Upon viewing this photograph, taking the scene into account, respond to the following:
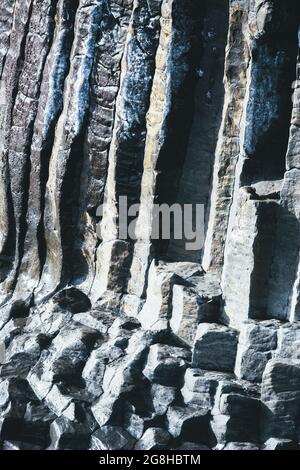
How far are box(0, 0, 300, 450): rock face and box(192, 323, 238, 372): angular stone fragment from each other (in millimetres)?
16

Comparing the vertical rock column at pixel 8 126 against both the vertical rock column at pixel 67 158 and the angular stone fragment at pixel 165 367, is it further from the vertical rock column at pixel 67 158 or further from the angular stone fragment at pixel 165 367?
the angular stone fragment at pixel 165 367

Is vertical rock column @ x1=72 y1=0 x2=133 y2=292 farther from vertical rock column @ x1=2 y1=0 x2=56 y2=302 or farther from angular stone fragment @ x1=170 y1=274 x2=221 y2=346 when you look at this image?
angular stone fragment @ x1=170 y1=274 x2=221 y2=346

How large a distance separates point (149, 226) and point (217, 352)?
2.12 meters

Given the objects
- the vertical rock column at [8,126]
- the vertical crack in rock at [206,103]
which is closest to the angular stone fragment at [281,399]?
the vertical crack in rock at [206,103]

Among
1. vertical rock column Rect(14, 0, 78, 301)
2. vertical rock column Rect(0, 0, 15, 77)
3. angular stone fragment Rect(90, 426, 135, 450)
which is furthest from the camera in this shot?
vertical rock column Rect(0, 0, 15, 77)

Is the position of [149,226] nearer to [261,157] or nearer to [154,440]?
[261,157]

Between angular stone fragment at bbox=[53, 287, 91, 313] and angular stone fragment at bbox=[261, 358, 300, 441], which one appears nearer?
angular stone fragment at bbox=[261, 358, 300, 441]

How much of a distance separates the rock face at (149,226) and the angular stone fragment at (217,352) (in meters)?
0.02

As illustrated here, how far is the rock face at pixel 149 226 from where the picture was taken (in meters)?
13.1

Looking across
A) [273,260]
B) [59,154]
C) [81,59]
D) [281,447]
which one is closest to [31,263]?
[59,154]

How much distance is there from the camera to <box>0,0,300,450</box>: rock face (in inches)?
514

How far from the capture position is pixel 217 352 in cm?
1348

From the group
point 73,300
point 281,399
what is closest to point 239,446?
point 281,399

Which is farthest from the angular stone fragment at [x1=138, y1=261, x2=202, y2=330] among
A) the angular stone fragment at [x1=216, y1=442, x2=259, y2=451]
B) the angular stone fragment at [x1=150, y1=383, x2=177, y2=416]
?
the angular stone fragment at [x1=216, y1=442, x2=259, y2=451]
